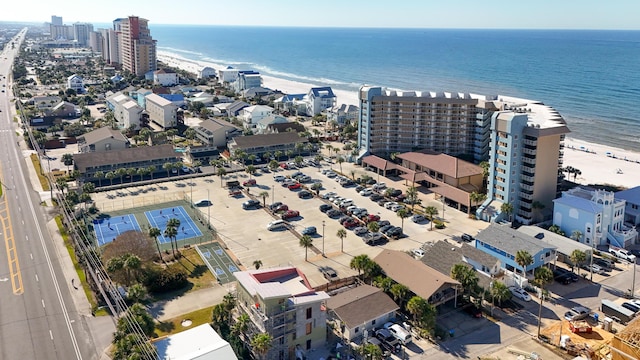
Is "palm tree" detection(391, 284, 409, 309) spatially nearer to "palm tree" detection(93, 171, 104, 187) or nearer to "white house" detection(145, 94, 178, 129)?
"palm tree" detection(93, 171, 104, 187)

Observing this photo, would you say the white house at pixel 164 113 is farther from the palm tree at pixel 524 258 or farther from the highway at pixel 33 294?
the palm tree at pixel 524 258

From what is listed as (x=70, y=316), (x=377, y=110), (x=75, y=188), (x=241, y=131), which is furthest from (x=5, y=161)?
(x=377, y=110)

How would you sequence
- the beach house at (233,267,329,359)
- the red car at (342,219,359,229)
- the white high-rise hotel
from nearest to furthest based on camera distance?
the beach house at (233,267,329,359)
the red car at (342,219,359,229)
the white high-rise hotel

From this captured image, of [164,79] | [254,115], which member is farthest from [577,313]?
[164,79]

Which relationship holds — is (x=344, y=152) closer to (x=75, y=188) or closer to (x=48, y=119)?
(x=75, y=188)

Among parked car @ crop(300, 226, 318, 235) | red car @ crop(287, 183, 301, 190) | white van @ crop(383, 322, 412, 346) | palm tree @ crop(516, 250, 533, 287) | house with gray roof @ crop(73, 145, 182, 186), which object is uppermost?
house with gray roof @ crop(73, 145, 182, 186)

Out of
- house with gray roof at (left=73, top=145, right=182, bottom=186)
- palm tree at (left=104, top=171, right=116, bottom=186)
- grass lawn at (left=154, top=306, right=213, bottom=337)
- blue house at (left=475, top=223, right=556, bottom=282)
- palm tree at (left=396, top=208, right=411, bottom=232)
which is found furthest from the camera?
house with gray roof at (left=73, top=145, right=182, bottom=186)

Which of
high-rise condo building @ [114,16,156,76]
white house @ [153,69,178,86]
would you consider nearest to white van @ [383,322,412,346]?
white house @ [153,69,178,86]
